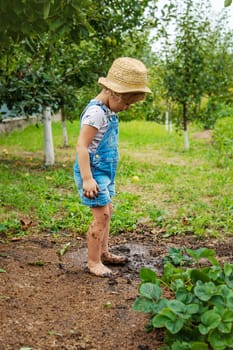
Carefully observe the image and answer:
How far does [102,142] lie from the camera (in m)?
3.40

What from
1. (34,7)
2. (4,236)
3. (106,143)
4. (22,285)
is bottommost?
(4,236)

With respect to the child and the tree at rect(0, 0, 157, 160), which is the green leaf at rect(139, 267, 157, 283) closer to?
the child

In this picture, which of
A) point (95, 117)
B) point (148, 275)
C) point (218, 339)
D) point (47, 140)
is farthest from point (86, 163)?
point (47, 140)

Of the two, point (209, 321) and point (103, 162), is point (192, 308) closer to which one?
point (209, 321)

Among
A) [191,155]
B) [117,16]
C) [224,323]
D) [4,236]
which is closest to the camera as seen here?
[224,323]

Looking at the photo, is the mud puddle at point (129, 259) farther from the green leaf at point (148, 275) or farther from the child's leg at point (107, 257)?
the green leaf at point (148, 275)

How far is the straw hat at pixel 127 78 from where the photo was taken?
3.24 metres

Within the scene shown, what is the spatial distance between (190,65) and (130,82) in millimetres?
8718

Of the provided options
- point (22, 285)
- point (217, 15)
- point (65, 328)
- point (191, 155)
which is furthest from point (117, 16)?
point (217, 15)

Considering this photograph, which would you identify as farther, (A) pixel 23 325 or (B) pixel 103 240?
(B) pixel 103 240

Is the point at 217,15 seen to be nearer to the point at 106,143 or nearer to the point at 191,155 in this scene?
the point at 191,155

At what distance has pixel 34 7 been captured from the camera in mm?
3475

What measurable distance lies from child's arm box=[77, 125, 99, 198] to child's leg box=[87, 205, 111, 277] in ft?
0.71

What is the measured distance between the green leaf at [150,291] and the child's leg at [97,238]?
1035 mm
